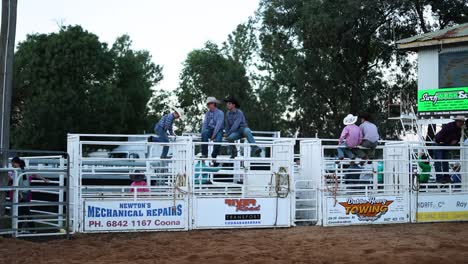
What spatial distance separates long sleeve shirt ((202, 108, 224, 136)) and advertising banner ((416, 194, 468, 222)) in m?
4.88

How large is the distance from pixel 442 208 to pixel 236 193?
16.2 ft

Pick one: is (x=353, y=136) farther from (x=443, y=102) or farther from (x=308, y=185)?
(x=443, y=102)

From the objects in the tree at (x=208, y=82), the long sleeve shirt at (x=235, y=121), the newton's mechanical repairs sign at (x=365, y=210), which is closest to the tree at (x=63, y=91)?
the tree at (x=208, y=82)

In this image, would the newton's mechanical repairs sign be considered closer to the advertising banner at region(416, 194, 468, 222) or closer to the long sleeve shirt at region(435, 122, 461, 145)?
the advertising banner at region(416, 194, 468, 222)

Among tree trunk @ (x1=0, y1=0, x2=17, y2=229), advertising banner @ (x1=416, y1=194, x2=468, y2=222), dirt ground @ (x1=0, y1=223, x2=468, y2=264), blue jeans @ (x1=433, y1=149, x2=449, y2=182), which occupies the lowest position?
dirt ground @ (x1=0, y1=223, x2=468, y2=264)

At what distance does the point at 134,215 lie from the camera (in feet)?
46.4

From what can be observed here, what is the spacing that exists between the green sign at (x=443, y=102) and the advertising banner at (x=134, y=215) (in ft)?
52.4

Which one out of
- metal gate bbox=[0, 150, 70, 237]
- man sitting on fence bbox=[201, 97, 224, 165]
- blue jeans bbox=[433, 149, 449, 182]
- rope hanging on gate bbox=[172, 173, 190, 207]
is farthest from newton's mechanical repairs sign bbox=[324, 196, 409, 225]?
metal gate bbox=[0, 150, 70, 237]

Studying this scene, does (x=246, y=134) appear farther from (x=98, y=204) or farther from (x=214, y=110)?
(x=98, y=204)

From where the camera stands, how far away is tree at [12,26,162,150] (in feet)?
138

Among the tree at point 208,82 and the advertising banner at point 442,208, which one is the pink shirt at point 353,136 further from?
the tree at point 208,82

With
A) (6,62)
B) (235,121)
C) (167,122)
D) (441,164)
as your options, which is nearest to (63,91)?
(167,122)

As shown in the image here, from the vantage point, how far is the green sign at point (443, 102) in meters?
27.1

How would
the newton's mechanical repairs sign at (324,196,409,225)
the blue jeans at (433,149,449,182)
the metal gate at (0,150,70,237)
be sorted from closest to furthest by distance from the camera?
the metal gate at (0,150,70,237)
the newton's mechanical repairs sign at (324,196,409,225)
the blue jeans at (433,149,449,182)
